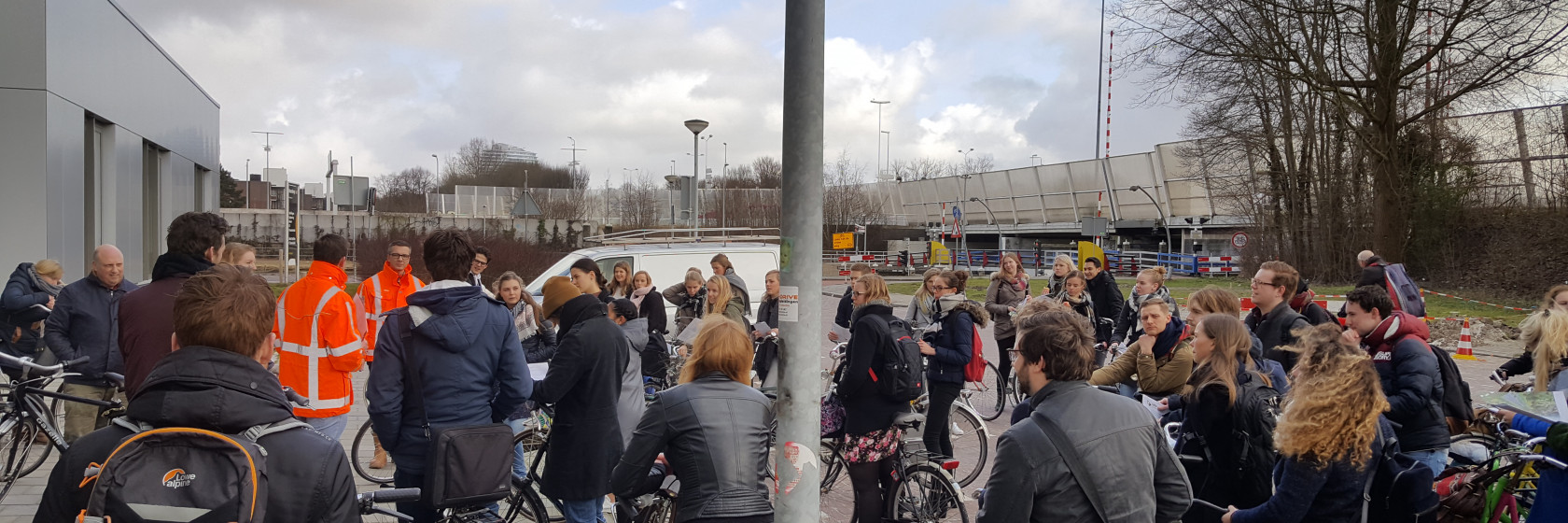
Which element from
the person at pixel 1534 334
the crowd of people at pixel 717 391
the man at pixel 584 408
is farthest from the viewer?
the person at pixel 1534 334

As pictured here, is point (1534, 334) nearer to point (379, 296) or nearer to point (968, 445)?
point (968, 445)

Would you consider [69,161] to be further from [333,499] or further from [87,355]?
[333,499]

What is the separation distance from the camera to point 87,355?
6.10 metres

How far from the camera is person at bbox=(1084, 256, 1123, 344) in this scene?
10180mm

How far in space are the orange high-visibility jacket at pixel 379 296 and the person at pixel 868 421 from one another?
3.59m

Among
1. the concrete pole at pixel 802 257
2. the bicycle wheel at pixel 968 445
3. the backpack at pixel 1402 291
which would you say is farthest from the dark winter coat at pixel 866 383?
the backpack at pixel 1402 291

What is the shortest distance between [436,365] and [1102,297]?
313 inches

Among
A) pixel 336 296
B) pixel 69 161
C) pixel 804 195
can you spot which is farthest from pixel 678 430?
pixel 69 161

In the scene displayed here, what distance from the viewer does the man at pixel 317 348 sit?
4656mm

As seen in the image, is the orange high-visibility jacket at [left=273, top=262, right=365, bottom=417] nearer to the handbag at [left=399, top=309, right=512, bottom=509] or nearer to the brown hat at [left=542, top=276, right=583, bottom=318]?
the handbag at [left=399, top=309, right=512, bottom=509]

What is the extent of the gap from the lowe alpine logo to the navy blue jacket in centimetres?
200

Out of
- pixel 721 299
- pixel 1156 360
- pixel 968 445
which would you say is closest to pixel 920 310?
pixel 968 445

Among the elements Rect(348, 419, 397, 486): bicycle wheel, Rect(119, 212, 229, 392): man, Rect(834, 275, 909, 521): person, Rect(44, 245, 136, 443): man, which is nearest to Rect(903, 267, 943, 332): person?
Rect(834, 275, 909, 521): person

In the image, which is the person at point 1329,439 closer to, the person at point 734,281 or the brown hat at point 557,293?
the brown hat at point 557,293
